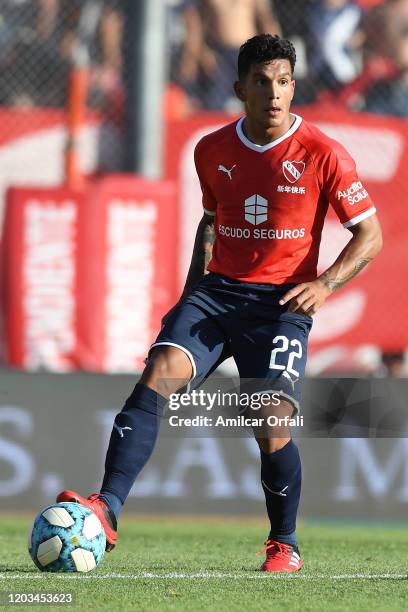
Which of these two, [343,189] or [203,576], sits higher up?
[343,189]

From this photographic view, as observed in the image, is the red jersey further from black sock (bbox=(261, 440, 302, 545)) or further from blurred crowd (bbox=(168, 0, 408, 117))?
blurred crowd (bbox=(168, 0, 408, 117))

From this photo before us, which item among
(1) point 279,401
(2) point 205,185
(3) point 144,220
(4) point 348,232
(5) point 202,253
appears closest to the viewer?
(1) point 279,401

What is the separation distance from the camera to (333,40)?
9953mm

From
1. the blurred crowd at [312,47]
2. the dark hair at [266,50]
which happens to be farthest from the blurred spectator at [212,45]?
the dark hair at [266,50]

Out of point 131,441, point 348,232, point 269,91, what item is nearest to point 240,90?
point 269,91

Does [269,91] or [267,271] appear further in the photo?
[267,271]

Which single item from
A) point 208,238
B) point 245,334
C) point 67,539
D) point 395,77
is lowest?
point 67,539

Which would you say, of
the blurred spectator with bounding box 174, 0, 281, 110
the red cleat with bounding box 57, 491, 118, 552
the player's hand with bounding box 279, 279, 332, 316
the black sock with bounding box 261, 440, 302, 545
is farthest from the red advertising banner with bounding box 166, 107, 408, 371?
the red cleat with bounding box 57, 491, 118, 552

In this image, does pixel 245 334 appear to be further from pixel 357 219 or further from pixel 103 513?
pixel 103 513

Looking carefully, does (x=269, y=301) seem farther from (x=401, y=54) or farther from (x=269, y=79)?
(x=401, y=54)

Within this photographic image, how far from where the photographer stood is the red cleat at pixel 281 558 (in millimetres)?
5262

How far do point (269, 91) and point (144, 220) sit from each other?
4.38 m

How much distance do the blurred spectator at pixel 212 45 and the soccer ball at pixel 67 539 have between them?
226 inches

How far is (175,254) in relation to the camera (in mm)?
9602
